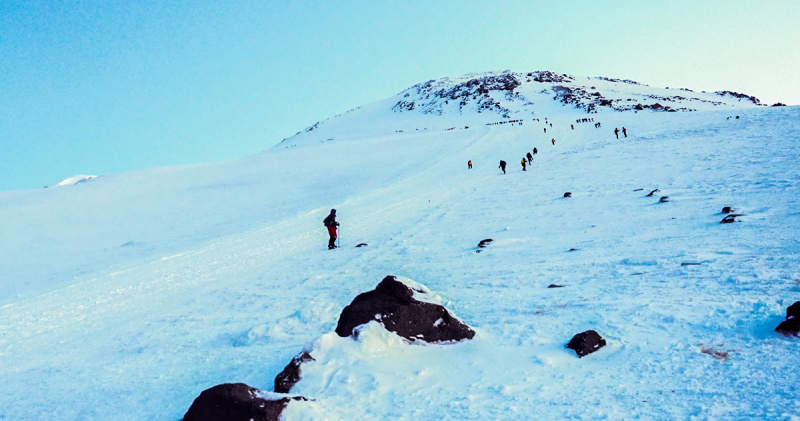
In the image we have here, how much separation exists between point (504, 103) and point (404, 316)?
376 ft

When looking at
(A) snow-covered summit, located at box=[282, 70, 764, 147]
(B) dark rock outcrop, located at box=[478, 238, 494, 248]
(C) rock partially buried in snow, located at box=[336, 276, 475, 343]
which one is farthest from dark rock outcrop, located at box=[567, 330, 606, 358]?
(A) snow-covered summit, located at box=[282, 70, 764, 147]

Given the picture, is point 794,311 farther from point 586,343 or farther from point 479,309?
point 479,309

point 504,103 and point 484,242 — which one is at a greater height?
point 504,103

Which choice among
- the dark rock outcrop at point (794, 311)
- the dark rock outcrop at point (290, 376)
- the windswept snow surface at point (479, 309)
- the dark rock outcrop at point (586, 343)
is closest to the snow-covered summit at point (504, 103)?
the windswept snow surface at point (479, 309)

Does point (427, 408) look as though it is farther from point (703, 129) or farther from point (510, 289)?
point (703, 129)

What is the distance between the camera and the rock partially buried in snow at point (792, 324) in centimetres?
387

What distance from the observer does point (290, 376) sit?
3.99 meters

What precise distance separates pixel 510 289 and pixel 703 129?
30.3 metres

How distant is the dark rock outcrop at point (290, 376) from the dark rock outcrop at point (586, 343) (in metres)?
2.51

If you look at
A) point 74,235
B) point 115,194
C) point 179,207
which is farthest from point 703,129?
point 115,194

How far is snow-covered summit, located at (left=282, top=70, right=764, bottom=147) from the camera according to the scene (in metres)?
94.8

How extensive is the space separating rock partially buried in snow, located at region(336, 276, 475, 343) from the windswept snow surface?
0.48 feet

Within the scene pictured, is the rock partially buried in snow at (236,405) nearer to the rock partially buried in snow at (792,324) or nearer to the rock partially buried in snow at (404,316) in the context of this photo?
the rock partially buried in snow at (404,316)

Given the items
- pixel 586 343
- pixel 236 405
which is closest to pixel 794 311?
pixel 586 343
